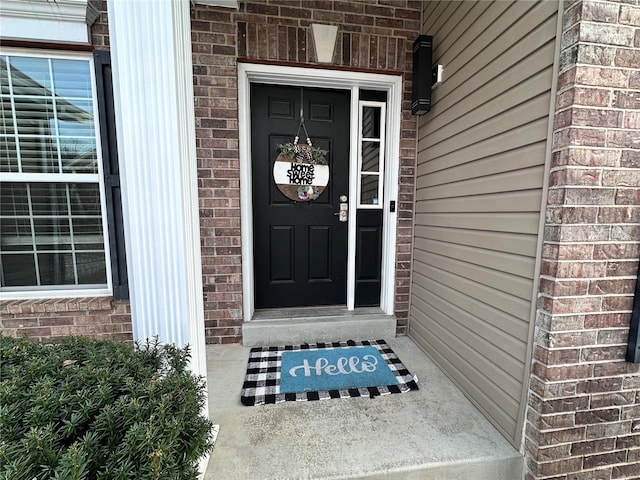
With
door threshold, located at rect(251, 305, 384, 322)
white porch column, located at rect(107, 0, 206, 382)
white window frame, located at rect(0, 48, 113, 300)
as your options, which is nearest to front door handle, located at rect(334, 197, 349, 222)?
door threshold, located at rect(251, 305, 384, 322)

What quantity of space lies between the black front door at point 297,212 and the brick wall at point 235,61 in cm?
24

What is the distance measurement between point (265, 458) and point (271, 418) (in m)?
0.24

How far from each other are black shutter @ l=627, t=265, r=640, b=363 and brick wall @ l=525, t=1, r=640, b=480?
2 centimetres

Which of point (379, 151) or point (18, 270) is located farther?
point (379, 151)

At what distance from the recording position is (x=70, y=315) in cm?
209

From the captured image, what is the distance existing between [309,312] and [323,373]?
2.20ft

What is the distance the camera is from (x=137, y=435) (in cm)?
67

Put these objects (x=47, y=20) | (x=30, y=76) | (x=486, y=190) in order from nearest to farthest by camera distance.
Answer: (x=486, y=190) → (x=47, y=20) → (x=30, y=76)

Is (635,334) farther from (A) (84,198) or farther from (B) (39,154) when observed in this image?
(B) (39,154)

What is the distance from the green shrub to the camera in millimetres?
621

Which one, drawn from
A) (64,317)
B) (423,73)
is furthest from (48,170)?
(423,73)

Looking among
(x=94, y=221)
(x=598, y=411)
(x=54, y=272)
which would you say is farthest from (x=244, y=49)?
(x=598, y=411)

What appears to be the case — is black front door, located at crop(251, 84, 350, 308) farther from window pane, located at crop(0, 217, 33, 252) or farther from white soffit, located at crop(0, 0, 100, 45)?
window pane, located at crop(0, 217, 33, 252)

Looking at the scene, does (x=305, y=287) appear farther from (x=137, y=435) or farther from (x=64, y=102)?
(x=64, y=102)
